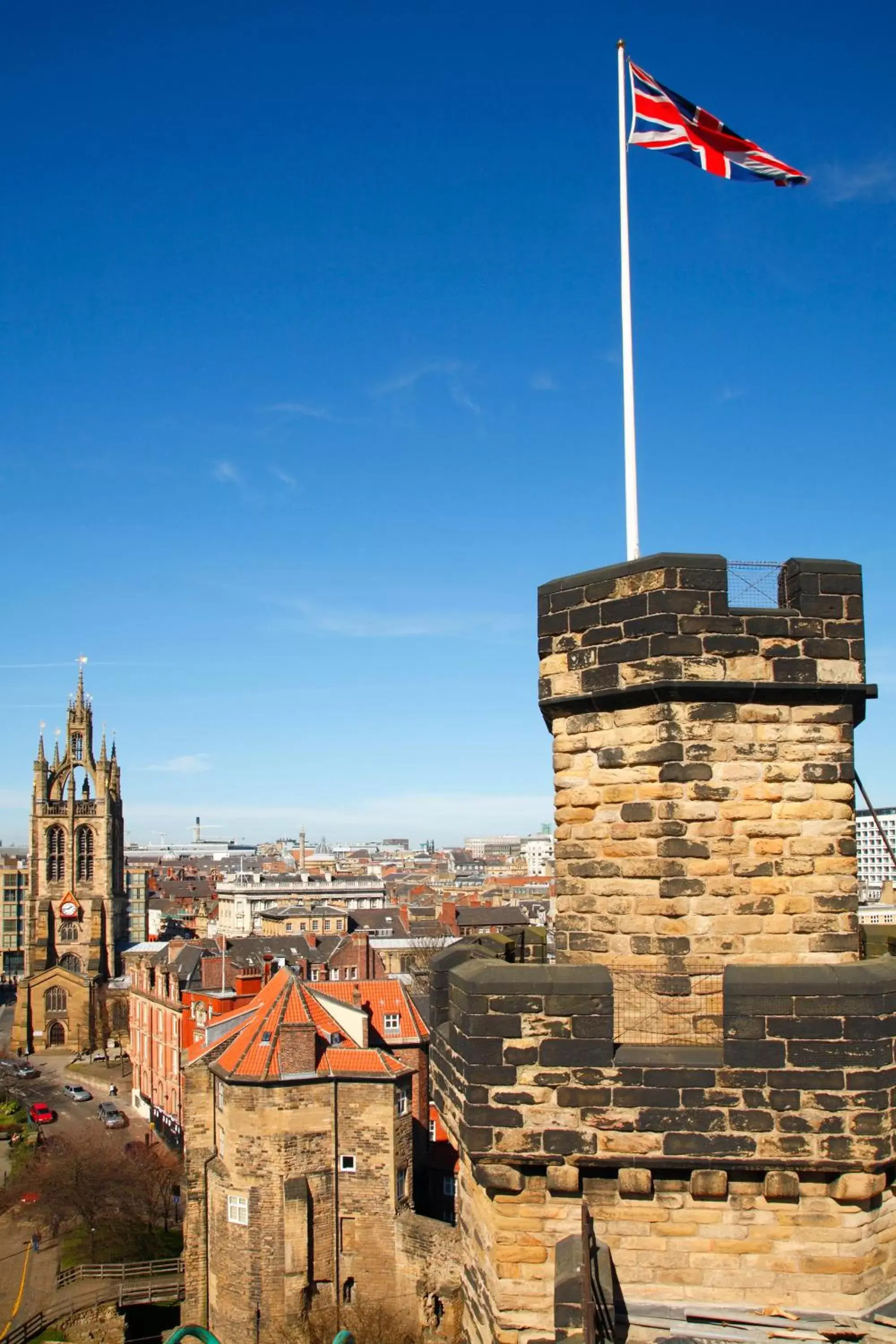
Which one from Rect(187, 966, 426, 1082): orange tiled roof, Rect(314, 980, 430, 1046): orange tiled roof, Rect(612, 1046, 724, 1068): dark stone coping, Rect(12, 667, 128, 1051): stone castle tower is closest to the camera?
Rect(612, 1046, 724, 1068): dark stone coping

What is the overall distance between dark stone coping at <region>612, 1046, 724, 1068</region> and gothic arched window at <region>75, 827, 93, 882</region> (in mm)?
85058

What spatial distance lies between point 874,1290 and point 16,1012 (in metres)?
81.5

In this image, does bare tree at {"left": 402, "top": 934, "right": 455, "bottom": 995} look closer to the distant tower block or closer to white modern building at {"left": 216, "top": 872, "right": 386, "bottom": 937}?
white modern building at {"left": 216, "top": 872, "right": 386, "bottom": 937}

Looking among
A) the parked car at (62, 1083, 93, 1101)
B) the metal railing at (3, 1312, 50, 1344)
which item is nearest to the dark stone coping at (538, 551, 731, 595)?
the metal railing at (3, 1312, 50, 1344)

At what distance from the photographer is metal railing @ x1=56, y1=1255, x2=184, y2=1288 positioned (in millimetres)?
34000

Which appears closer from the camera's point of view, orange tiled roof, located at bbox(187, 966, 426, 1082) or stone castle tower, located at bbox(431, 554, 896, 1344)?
stone castle tower, located at bbox(431, 554, 896, 1344)

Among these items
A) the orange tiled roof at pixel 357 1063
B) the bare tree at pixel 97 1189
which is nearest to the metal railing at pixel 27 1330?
the bare tree at pixel 97 1189

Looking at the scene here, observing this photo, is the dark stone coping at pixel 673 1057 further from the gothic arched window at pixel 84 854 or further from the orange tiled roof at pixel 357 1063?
the gothic arched window at pixel 84 854

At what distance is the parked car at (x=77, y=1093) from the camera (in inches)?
2383

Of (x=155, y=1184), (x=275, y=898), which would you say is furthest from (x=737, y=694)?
(x=275, y=898)

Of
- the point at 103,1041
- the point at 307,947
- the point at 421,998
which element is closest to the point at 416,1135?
the point at 421,998

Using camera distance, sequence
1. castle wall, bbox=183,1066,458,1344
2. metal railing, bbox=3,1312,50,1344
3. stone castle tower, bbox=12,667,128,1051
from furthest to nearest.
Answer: stone castle tower, bbox=12,667,128,1051
metal railing, bbox=3,1312,50,1344
castle wall, bbox=183,1066,458,1344

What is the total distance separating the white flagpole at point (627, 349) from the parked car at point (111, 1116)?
5310 cm

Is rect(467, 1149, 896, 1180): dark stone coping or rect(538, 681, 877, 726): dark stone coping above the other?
rect(538, 681, 877, 726): dark stone coping
